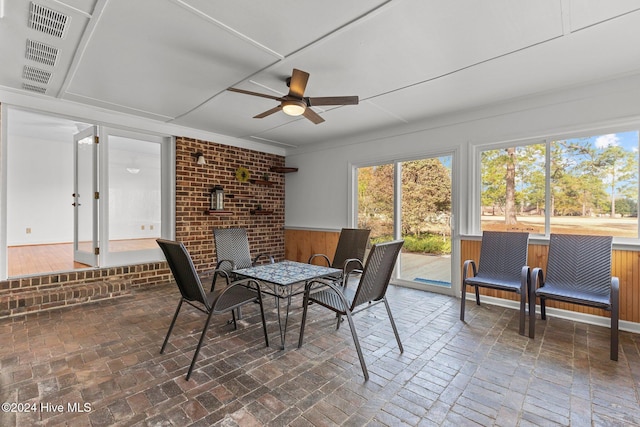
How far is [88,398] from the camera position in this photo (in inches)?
72.5

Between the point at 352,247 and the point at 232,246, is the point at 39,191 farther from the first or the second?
the point at 352,247

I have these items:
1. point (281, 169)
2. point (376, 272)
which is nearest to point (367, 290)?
point (376, 272)

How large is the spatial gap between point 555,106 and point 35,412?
5207 mm

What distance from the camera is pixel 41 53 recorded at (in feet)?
8.38

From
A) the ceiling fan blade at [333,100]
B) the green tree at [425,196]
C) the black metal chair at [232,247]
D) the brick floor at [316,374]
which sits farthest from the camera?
the green tree at [425,196]

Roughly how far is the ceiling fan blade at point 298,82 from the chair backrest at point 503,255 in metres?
2.83

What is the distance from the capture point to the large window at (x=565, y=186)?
10.0 ft

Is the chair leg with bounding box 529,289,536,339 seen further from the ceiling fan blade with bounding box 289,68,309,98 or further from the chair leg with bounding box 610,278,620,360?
the ceiling fan blade with bounding box 289,68,309,98

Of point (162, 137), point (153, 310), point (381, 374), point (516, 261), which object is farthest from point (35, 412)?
point (516, 261)

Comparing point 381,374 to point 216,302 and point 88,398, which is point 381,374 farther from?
point 88,398

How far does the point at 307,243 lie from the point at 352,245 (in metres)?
2.24

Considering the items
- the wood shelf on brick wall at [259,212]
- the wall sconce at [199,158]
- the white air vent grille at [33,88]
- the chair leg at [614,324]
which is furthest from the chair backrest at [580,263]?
the white air vent grille at [33,88]

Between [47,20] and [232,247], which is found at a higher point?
[47,20]

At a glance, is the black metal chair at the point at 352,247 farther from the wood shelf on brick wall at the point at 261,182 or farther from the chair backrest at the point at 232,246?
the wood shelf on brick wall at the point at 261,182
